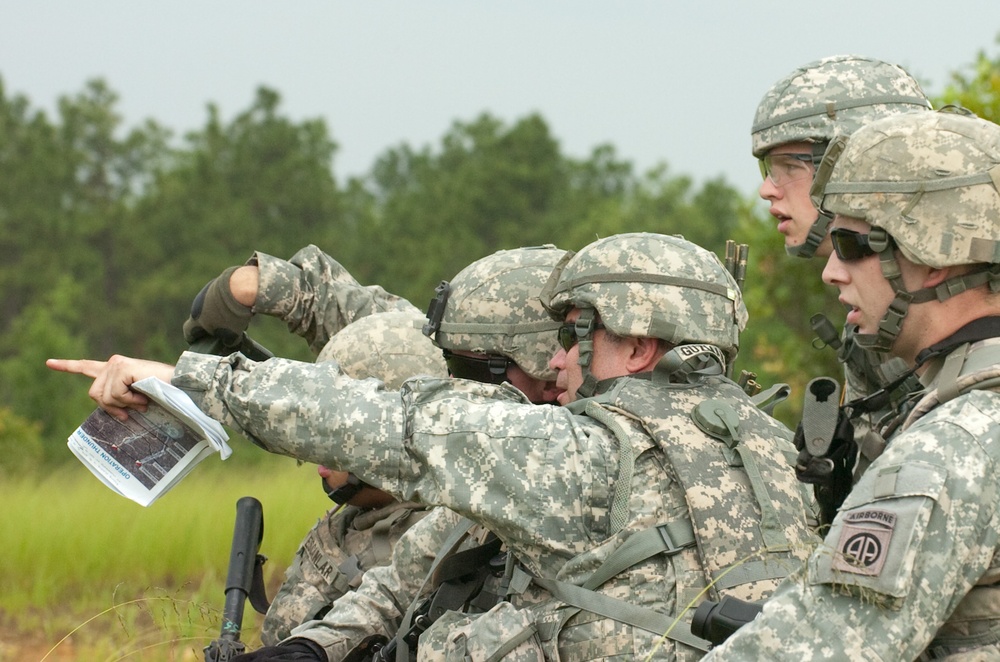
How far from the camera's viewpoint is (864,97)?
505 centimetres

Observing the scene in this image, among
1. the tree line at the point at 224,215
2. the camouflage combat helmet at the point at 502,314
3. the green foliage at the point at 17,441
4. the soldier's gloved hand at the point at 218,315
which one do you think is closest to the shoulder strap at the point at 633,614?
the camouflage combat helmet at the point at 502,314

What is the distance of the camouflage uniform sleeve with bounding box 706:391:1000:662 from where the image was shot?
256 centimetres

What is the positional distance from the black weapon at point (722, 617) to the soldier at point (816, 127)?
2.04 m

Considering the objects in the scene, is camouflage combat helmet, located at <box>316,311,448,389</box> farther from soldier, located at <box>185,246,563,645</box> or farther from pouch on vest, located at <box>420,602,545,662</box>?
pouch on vest, located at <box>420,602,545,662</box>

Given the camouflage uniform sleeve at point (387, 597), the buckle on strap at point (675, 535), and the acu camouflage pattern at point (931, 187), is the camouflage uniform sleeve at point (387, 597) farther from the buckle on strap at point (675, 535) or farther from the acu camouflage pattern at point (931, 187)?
the acu camouflage pattern at point (931, 187)

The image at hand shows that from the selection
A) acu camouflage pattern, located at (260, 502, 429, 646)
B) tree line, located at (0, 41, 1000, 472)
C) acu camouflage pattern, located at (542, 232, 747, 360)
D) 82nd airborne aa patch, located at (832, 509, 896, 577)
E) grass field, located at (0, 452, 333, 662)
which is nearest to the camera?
82nd airborne aa patch, located at (832, 509, 896, 577)

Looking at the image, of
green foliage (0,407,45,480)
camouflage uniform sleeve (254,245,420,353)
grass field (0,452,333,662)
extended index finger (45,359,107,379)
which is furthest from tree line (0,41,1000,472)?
extended index finger (45,359,107,379)

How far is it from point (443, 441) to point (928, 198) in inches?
50.6

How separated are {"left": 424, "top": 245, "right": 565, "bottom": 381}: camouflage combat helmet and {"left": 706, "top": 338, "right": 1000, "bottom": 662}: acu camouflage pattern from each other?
2.02m

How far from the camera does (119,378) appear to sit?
353 centimetres

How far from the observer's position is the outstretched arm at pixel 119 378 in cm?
353

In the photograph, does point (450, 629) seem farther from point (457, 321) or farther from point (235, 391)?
point (457, 321)

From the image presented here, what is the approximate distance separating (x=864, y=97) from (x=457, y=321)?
1.77m

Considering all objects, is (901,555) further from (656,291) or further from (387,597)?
(387,597)
